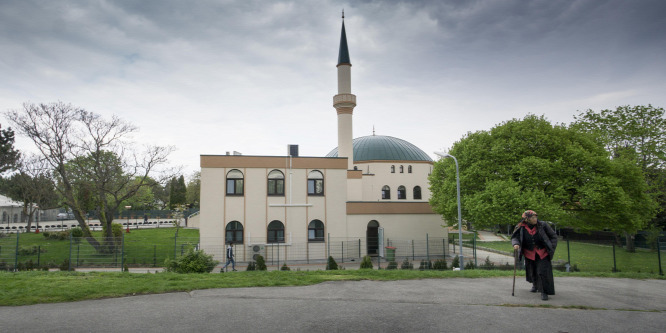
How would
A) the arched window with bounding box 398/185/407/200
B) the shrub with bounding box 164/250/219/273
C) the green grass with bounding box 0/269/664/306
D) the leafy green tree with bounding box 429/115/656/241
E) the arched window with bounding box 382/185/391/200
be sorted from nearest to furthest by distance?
1. the green grass with bounding box 0/269/664/306
2. the shrub with bounding box 164/250/219/273
3. the leafy green tree with bounding box 429/115/656/241
4. the arched window with bounding box 382/185/391/200
5. the arched window with bounding box 398/185/407/200

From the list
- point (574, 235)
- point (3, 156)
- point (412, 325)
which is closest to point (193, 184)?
point (3, 156)

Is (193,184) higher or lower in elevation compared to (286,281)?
higher

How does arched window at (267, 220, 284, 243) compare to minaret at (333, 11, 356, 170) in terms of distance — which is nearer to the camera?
arched window at (267, 220, 284, 243)

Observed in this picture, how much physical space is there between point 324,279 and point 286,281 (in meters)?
1.10

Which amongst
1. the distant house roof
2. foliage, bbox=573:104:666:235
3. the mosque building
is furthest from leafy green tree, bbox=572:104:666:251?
the distant house roof

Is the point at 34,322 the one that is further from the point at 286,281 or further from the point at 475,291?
the point at 475,291

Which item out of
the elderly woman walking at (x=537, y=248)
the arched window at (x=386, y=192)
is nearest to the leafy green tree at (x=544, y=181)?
the elderly woman walking at (x=537, y=248)

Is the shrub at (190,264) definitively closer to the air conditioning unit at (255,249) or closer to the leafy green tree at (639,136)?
the air conditioning unit at (255,249)

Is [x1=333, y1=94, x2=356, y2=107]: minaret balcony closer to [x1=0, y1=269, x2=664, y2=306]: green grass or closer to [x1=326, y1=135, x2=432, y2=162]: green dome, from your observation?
[x1=326, y1=135, x2=432, y2=162]: green dome

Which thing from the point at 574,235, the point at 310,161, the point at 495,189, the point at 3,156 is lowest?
the point at 574,235

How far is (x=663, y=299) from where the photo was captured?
27.1ft

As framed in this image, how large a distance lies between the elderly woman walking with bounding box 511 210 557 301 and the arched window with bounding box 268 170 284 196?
61.5 feet

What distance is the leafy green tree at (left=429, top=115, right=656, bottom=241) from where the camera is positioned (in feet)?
69.7

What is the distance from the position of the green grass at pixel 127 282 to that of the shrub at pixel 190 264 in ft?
9.15
